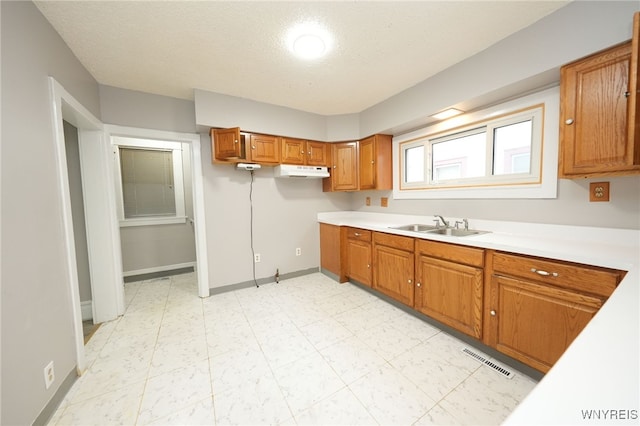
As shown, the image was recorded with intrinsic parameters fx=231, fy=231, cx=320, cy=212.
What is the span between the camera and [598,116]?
1.37 m

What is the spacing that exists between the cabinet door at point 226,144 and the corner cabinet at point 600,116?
2722 mm

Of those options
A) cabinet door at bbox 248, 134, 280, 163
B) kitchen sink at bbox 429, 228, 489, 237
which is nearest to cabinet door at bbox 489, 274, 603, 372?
kitchen sink at bbox 429, 228, 489, 237

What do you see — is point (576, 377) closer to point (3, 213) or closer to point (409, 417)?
point (409, 417)

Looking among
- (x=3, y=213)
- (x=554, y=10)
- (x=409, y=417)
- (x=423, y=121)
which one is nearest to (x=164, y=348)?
(x=3, y=213)

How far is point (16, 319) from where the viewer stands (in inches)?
43.4

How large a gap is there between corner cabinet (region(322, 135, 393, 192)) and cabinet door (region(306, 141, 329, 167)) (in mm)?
102

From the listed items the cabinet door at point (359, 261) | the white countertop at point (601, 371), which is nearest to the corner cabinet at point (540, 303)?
the white countertop at point (601, 371)

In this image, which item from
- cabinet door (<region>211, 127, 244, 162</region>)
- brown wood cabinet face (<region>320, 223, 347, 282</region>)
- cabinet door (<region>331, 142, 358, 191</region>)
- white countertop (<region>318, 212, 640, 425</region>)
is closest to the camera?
white countertop (<region>318, 212, 640, 425</region>)

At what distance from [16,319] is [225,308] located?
63.0 inches

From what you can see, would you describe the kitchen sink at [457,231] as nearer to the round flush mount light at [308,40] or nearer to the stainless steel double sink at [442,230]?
the stainless steel double sink at [442,230]

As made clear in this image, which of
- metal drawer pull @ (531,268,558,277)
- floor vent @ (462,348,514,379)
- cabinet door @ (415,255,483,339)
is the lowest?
floor vent @ (462,348,514,379)

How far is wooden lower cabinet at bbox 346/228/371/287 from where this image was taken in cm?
276

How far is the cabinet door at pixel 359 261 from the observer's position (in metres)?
2.76

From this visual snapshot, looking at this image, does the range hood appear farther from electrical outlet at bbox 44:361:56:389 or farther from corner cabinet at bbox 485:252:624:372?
electrical outlet at bbox 44:361:56:389
